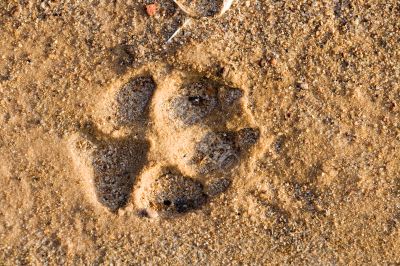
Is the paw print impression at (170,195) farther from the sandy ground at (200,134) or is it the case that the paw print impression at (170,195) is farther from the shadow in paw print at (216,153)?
the shadow in paw print at (216,153)

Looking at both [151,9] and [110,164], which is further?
[110,164]

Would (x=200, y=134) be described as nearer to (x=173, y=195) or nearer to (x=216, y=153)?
(x=216, y=153)

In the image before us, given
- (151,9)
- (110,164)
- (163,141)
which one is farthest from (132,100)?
(151,9)

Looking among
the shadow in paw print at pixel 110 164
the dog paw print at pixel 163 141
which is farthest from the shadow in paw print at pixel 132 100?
the shadow in paw print at pixel 110 164

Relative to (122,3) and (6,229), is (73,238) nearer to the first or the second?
(6,229)

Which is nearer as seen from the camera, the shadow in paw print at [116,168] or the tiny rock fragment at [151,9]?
the tiny rock fragment at [151,9]

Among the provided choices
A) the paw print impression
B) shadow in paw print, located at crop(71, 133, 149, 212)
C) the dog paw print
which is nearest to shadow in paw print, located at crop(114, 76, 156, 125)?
the dog paw print

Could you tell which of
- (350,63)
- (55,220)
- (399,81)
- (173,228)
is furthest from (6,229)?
(399,81)
